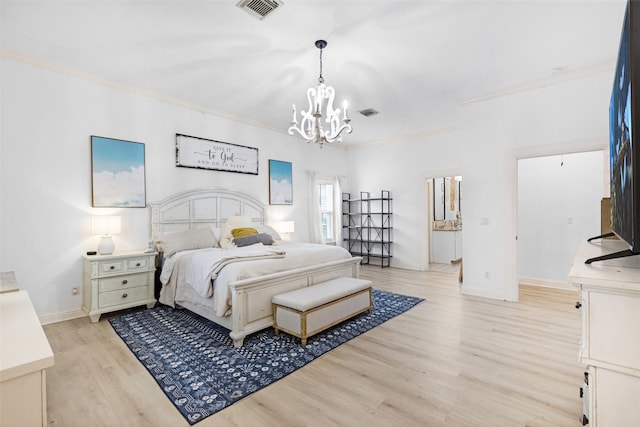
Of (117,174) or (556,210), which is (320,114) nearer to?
(117,174)

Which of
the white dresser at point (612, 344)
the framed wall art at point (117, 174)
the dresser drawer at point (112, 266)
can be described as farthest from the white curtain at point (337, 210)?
the white dresser at point (612, 344)

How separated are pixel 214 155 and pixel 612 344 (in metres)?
Result: 4.89

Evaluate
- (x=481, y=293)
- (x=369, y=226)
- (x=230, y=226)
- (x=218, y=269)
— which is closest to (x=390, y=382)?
(x=218, y=269)

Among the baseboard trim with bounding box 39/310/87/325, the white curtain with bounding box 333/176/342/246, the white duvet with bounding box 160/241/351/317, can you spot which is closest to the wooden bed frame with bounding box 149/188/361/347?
the white duvet with bounding box 160/241/351/317

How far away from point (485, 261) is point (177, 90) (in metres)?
4.95

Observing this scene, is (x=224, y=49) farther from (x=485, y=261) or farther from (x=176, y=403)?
(x=485, y=261)

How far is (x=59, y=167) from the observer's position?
134 inches

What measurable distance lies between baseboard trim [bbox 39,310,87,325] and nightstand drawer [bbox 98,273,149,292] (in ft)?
1.55

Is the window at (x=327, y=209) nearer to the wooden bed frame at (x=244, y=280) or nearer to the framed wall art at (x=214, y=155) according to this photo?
the wooden bed frame at (x=244, y=280)

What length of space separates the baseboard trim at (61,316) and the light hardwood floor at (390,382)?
0.13m

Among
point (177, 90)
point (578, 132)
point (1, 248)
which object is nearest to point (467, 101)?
point (578, 132)

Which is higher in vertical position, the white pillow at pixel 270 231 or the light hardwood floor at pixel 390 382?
the white pillow at pixel 270 231

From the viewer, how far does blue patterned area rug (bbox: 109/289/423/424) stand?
2.06 meters

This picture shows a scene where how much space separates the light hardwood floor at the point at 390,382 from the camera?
5.97ft
